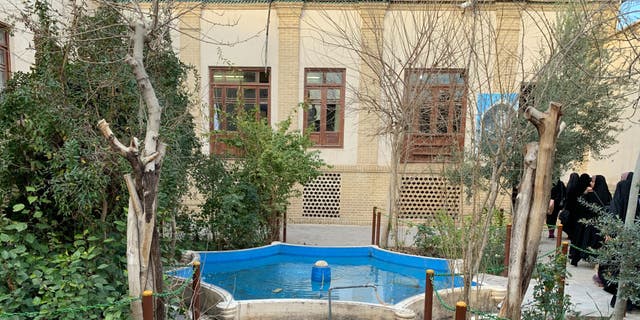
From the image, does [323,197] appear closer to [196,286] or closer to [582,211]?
[582,211]

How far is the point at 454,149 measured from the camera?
5102 millimetres

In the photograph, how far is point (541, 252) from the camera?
8047mm

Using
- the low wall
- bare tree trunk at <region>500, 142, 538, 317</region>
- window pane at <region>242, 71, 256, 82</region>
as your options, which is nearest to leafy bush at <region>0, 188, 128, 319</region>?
the low wall

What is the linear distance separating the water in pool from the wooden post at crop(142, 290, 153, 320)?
2.85 meters

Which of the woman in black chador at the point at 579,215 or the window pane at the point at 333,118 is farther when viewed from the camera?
the window pane at the point at 333,118

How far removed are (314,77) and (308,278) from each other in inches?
255

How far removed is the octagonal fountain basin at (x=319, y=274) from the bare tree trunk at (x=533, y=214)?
244 centimetres

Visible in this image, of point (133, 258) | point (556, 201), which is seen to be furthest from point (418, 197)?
point (133, 258)

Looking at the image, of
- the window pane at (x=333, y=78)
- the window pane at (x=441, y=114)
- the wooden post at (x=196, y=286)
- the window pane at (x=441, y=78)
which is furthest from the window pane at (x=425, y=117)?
the wooden post at (x=196, y=286)

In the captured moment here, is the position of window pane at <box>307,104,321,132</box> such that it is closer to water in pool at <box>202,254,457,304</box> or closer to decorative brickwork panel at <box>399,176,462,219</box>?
decorative brickwork panel at <box>399,176,462,219</box>

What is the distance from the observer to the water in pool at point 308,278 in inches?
242

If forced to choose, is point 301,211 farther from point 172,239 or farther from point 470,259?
point 470,259

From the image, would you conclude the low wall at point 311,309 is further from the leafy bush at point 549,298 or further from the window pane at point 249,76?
the window pane at point 249,76

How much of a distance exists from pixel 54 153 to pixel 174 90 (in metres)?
1.65
